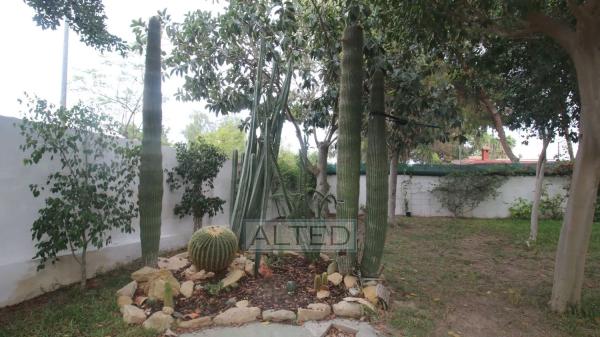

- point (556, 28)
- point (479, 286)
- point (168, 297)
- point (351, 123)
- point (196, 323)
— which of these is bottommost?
point (479, 286)

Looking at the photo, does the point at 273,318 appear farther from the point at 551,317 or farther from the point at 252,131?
the point at 551,317

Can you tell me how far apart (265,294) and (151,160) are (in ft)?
6.13

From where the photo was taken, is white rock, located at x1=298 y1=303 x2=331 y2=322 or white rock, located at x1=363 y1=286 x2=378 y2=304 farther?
white rock, located at x1=363 y1=286 x2=378 y2=304

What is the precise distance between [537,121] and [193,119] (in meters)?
29.8

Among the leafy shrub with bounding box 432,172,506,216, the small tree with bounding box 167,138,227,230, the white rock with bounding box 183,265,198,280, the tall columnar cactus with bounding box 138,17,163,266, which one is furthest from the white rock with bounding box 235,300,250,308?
the leafy shrub with bounding box 432,172,506,216

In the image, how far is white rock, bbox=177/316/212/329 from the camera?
2.86 metres

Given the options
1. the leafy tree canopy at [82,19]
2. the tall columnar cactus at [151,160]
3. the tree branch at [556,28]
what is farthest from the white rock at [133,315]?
the tree branch at [556,28]

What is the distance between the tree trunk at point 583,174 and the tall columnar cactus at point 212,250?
3341mm

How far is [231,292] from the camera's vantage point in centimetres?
344

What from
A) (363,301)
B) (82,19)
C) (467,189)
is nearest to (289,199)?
(363,301)

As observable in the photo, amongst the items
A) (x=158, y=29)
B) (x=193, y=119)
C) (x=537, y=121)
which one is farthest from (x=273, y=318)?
(x=193, y=119)

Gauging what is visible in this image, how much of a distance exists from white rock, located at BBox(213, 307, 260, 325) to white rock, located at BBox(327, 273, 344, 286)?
0.92 m

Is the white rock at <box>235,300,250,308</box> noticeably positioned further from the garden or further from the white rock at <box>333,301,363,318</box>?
the white rock at <box>333,301,363,318</box>

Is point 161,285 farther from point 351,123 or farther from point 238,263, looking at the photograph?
point 351,123
